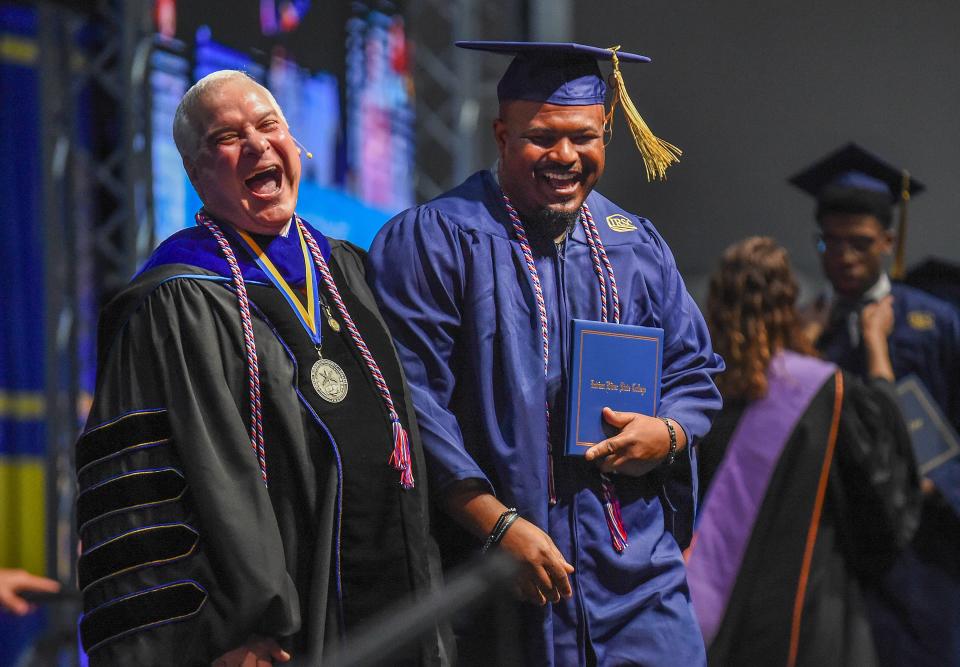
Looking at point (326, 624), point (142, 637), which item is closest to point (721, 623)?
point (326, 624)

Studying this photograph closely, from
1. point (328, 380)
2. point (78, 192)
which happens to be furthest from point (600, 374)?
point (78, 192)

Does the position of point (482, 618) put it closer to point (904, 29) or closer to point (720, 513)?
point (720, 513)

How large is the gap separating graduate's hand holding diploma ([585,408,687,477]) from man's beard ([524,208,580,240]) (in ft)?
1.25

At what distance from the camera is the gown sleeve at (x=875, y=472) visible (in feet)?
14.7

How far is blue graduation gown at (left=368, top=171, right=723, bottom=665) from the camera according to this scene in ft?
8.66

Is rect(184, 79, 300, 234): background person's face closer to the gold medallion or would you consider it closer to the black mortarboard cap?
the gold medallion

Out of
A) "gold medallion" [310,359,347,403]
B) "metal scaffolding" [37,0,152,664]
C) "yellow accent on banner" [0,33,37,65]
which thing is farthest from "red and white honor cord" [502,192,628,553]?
"yellow accent on banner" [0,33,37,65]

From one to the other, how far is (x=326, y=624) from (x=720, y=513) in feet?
7.14

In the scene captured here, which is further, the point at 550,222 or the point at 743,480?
the point at 743,480

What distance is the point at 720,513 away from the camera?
444cm

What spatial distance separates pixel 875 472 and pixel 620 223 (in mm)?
1979

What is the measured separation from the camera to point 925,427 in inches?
198

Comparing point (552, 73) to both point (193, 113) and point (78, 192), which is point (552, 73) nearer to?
point (193, 113)

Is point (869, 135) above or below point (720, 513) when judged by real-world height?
above
